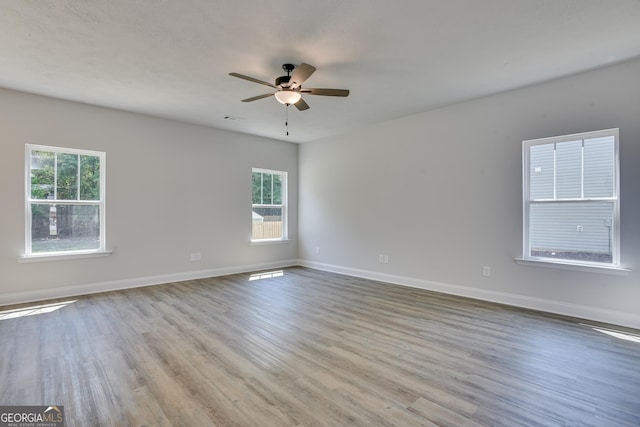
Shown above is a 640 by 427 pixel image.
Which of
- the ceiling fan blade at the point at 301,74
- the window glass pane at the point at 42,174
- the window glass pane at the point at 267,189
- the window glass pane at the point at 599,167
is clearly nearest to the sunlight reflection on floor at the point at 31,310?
the window glass pane at the point at 42,174

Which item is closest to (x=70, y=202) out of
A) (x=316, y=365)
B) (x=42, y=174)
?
(x=42, y=174)

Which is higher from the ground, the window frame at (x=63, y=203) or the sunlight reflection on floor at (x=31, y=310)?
the window frame at (x=63, y=203)

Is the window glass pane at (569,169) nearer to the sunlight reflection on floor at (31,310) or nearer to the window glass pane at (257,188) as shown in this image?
the window glass pane at (257,188)

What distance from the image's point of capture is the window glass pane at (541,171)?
391 centimetres

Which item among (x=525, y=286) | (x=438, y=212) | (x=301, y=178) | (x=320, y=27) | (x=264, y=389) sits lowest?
(x=264, y=389)

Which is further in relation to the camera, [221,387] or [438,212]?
[438,212]

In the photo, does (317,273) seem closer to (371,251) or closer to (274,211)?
(371,251)

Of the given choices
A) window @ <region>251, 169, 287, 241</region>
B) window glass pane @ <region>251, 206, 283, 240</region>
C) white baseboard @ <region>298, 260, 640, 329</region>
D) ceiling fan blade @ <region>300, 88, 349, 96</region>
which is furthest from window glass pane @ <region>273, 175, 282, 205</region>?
ceiling fan blade @ <region>300, 88, 349, 96</region>

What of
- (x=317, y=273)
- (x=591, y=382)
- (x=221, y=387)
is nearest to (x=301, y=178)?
(x=317, y=273)

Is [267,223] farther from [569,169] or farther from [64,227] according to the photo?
[569,169]

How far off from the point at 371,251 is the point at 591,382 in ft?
12.1

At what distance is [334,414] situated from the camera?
76.1 inches

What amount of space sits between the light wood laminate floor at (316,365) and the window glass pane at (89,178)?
5.13 feet

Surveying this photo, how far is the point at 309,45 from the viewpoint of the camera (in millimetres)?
2928
